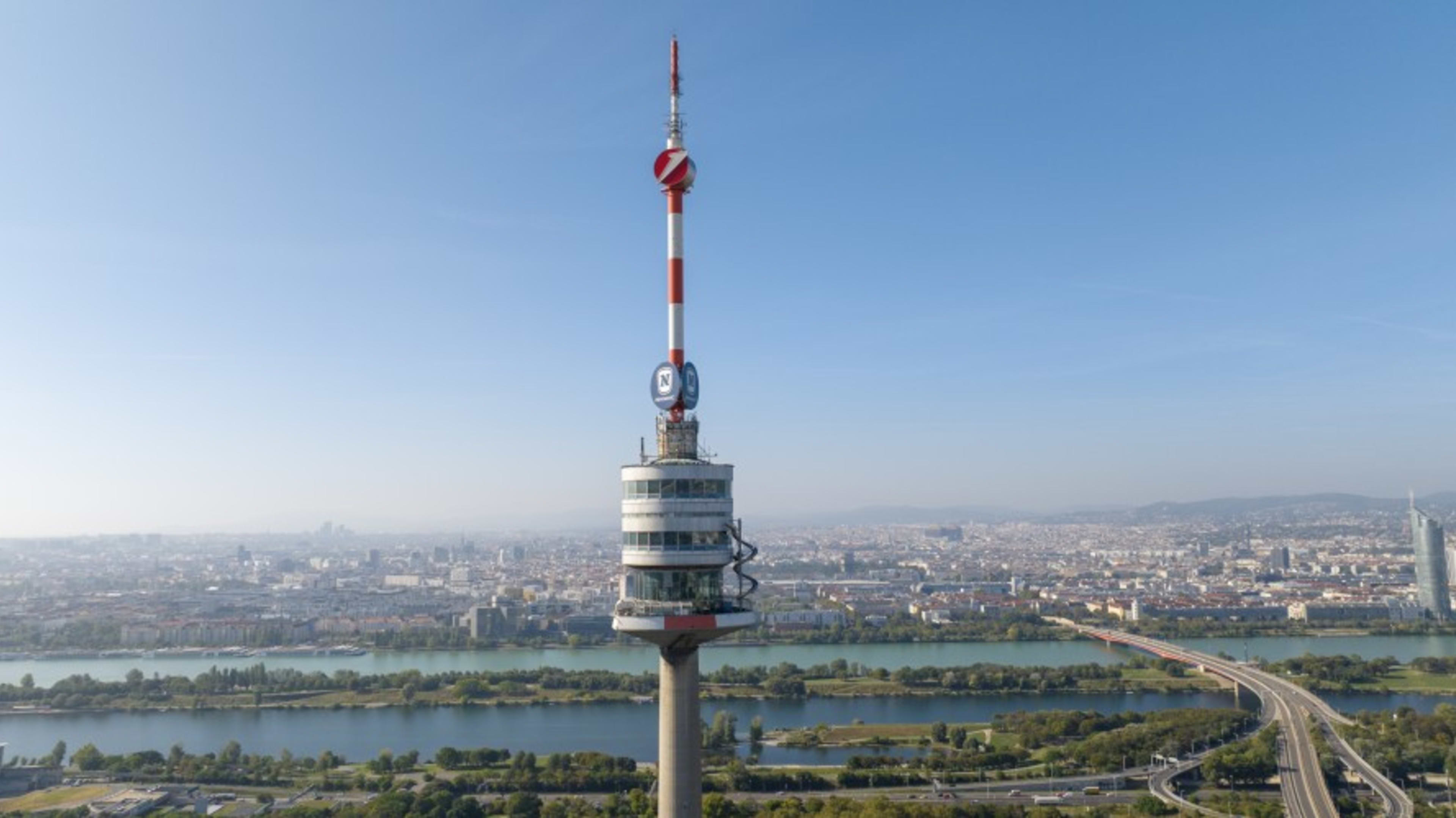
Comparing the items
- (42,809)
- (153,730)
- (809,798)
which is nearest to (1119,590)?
(809,798)

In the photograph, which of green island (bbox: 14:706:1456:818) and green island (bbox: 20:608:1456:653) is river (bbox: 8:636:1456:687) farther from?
green island (bbox: 14:706:1456:818)

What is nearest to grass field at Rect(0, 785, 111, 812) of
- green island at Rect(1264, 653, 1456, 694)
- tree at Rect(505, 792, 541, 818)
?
tree at Rect(505, 792, 541, 818)

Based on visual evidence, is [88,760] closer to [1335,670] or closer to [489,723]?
[489,723]

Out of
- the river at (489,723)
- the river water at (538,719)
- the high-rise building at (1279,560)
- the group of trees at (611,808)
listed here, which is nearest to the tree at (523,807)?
the group of trees at (611,808)

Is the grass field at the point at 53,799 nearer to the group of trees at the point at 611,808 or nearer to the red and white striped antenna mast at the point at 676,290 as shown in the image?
the group of trees at the point at 611,808

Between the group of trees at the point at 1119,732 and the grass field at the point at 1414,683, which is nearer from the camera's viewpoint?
the group of trees at the point at 1119,732

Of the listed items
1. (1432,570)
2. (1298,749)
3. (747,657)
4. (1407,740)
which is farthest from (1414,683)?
(747,657)
